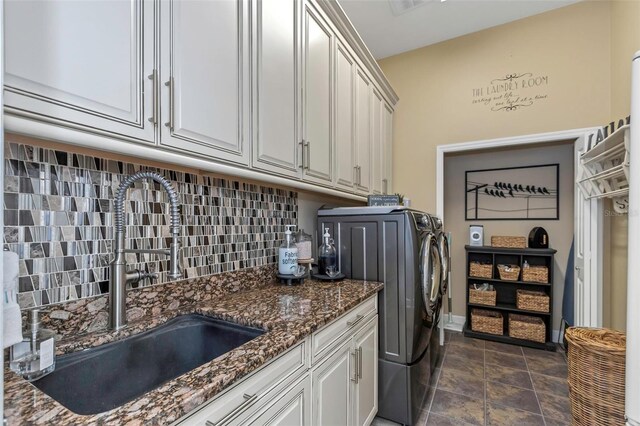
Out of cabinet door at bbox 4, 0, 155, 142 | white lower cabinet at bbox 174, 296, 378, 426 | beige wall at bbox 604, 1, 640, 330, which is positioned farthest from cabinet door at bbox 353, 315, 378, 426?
beige wall at bbox 604, 1, 640, 330

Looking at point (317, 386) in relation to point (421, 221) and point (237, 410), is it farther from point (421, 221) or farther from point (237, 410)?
point (421, 221)

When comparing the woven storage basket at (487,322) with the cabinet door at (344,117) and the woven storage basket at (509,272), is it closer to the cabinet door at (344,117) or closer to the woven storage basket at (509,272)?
the woven storage basket at (509,272)

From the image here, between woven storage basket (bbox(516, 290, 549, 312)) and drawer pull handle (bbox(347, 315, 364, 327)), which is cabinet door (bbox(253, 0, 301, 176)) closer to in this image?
drawer pull handle (bbox(347, 315, 364, 327))

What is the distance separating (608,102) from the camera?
2.58 metres

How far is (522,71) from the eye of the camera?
2900 millimetres

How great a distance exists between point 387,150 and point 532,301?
2143 mm

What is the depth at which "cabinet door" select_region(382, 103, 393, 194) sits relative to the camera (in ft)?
10.1

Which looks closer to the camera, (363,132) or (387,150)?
(363,132)

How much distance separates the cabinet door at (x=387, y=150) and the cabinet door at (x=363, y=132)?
459mm

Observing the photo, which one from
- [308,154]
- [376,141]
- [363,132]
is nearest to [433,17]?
[376,141]

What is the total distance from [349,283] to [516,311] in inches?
93.6

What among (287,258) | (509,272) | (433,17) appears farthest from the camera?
(509,272)

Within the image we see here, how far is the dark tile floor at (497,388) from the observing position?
1.91m

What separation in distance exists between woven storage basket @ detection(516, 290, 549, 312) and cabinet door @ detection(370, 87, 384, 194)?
186 cm
